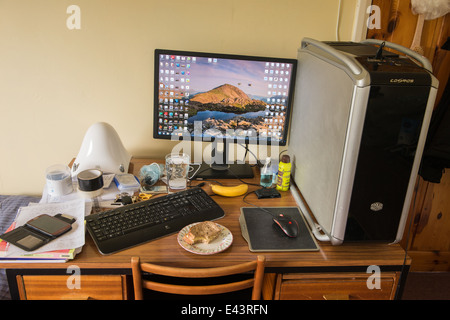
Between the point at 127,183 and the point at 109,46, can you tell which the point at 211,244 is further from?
the point at 109,46

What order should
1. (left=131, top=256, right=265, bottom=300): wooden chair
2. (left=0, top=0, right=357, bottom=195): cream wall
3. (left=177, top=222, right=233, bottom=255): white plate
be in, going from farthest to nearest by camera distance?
(left=0, top=0, right=357, bottom=195): cream wall < (left=177, top=222, right=233, bottom=255): white plate < (left=131, top=256, right=265, bottom=300): wooden chair

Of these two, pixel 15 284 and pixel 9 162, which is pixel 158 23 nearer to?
pixel 9 162

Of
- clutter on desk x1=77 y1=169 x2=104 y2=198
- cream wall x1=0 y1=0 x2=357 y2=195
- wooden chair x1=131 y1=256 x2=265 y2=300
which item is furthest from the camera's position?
cream wall x1=0 y1=0 x2=357 y2=195

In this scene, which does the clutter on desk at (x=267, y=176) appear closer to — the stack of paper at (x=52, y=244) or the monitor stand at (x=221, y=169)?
the monitor stand at (x=221, y=169)

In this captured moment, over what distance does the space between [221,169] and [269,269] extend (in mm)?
614

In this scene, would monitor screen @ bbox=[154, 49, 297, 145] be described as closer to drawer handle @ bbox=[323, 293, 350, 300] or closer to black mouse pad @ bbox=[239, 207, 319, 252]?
black mouse pad @ bbox=[239, 207, 319, 252]

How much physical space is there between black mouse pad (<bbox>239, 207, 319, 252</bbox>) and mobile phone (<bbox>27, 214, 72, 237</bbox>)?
0.57 m

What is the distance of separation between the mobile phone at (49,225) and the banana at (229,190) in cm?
55

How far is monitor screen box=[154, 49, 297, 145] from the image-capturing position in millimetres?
1480

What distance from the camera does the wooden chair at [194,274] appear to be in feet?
3.24

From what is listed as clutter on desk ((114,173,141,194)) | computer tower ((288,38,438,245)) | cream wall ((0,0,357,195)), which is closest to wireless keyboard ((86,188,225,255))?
clutter on desk ((114,173,141,194))

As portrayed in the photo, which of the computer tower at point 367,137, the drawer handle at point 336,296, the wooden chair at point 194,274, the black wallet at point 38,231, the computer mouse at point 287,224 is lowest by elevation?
the drawer handle at point 336,296

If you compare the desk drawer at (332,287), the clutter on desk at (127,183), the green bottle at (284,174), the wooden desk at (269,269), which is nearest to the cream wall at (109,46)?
the clutter on desk at (127,183)
